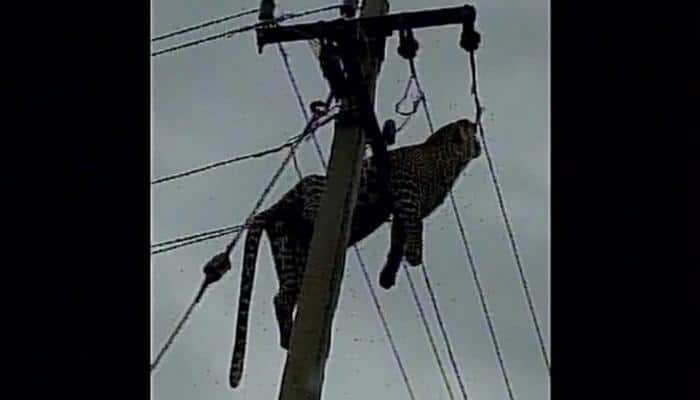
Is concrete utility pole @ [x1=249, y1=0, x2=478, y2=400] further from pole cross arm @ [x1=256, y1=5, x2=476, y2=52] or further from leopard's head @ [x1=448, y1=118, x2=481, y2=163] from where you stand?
leopard's head @ [x1=448, y1=118, x2=481, y2=163]

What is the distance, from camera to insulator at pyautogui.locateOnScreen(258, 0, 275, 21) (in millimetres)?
4367

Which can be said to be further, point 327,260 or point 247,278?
point 247,278

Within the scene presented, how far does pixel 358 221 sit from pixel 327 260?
0.43 meters

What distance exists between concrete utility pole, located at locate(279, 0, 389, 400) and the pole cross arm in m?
0.06

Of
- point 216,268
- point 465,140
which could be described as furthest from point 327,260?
point 465,140

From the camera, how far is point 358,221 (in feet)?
15.3

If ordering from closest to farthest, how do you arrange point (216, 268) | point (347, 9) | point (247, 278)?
point (216, 268) → point (347, 9) → point (247, 278)

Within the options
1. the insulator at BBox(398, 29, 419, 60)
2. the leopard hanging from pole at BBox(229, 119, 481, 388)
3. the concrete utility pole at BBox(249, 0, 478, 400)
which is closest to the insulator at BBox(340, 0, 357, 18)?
the concrete utility pole at BBox(249, 0, 478, 400)

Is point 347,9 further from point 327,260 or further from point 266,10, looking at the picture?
point 327,260
